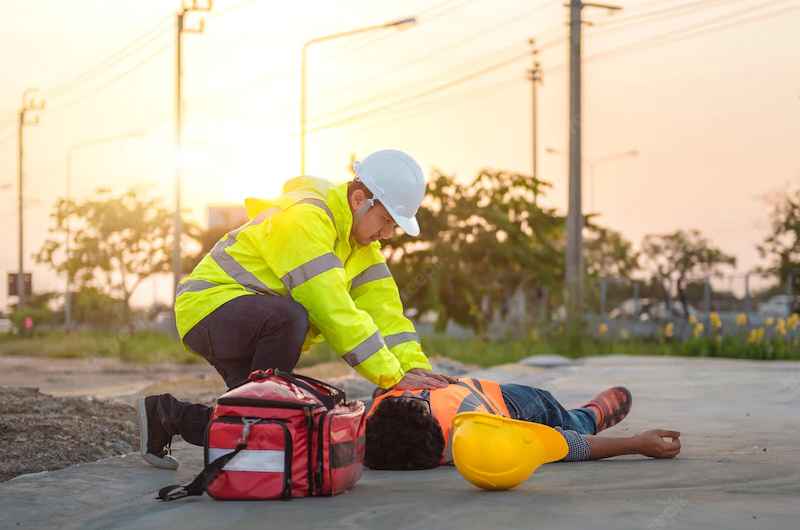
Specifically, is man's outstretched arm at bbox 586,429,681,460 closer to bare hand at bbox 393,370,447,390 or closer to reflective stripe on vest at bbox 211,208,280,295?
bare hand at bbox 393,370,447,390

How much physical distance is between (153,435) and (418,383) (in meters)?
1.34

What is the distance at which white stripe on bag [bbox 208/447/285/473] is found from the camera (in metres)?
6.02

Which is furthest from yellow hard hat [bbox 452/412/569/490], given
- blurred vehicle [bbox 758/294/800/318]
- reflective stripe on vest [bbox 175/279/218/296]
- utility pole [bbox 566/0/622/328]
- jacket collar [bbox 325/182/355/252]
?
blurred vehicle [bbox 758/294/800/318]

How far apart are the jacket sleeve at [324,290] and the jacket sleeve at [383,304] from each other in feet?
1.88

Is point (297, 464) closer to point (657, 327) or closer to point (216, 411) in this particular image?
point (216, 411)

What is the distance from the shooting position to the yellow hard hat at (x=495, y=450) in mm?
6137

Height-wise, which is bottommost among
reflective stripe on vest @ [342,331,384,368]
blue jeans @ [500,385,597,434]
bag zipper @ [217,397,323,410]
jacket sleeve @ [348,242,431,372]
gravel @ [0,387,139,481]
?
gravel @ [0,387,139,481]

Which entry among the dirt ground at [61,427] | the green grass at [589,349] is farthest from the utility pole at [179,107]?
the dirt ground at [61,427]

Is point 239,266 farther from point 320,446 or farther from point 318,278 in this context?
point 320,446

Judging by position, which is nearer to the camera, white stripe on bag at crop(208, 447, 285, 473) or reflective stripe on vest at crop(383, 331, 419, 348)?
white stripe on bag at crop(208, 447, 285, 473)

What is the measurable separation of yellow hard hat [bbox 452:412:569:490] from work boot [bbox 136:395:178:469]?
157 cm

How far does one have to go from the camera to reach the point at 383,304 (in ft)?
24.7

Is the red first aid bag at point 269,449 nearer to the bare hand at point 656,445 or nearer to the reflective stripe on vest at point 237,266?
the reflective stripe on vest at point 237,266

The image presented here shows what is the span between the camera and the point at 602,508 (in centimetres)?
559
